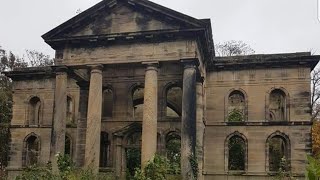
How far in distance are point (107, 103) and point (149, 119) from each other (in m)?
6.44

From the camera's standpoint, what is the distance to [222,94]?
25750mm

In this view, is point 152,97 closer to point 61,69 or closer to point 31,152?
point 61,69

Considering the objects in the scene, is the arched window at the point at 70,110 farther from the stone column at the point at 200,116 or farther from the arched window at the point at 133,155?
the stone column at the point at 200,116

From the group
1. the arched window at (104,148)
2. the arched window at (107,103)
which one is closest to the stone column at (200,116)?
the arched window at (107,103)

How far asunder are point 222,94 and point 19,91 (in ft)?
46.9

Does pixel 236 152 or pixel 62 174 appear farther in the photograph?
pixel 236 152

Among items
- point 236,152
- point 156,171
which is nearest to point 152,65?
point 156,171

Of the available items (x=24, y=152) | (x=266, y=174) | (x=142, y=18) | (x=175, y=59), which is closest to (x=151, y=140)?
(x=175, y=59)

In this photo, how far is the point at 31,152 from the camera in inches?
1189

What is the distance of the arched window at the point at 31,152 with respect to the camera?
96.0 ft

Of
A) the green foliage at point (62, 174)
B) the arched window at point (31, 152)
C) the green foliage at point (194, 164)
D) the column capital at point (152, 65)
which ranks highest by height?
the column capital at point (152, 65)

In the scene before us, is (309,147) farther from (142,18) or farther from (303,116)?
(142,18)

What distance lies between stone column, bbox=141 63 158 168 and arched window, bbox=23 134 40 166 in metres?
11.7

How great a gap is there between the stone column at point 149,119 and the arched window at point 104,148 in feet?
19.0
